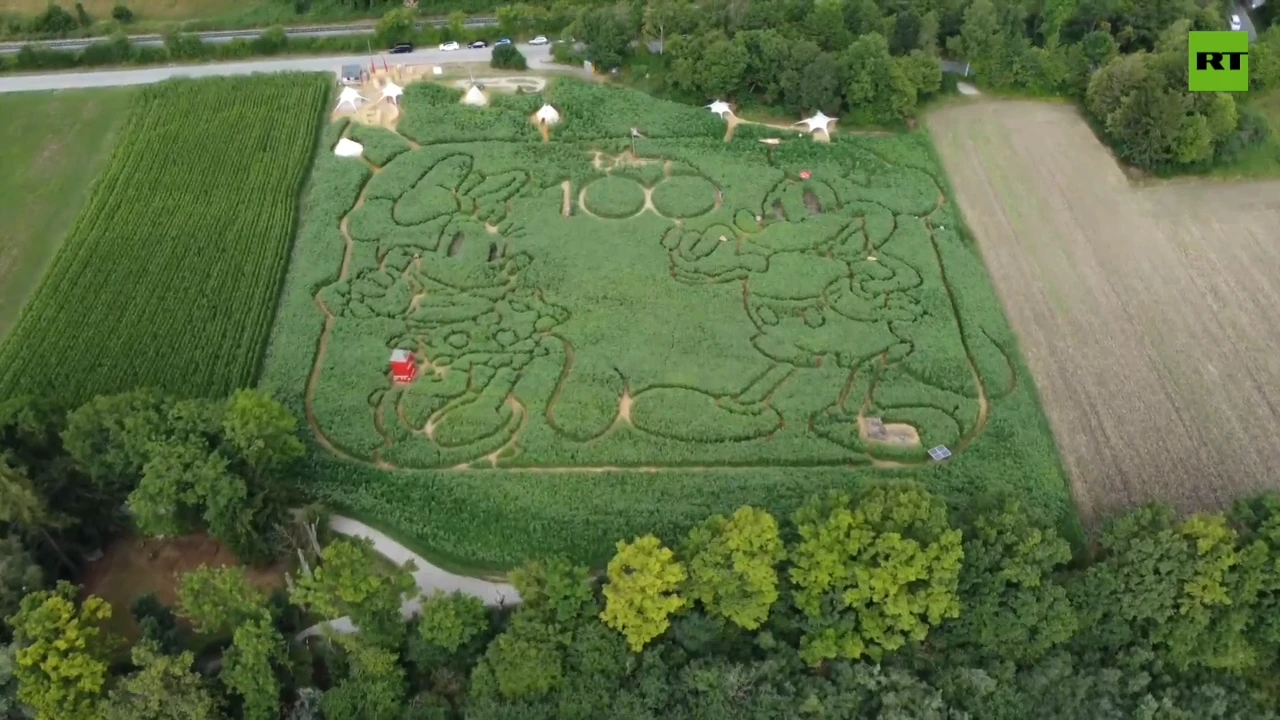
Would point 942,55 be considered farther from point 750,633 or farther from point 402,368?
point 750,633

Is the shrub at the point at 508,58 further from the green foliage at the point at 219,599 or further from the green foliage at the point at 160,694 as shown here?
the green foliage at the point at 160,694

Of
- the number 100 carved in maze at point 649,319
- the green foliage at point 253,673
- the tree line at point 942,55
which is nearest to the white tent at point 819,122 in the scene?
the tree line at point 942,55

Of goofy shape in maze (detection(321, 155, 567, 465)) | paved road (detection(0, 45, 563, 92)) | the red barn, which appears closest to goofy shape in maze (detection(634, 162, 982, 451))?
goofy shape in maze (detection(321, 155, 567, 465))

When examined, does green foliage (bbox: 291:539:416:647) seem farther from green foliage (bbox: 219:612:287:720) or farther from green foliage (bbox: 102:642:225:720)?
green foliage (bbox: 102:642:225:720)

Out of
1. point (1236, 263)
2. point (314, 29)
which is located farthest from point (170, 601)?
point (1236, 263)

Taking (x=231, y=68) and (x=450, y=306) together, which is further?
(x=231, y=68)

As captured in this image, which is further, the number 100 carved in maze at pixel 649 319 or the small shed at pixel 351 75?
the small shed at pixel 351 75

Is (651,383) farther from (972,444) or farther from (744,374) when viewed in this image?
(972,444)

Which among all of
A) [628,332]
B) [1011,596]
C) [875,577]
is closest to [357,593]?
[875,577]
